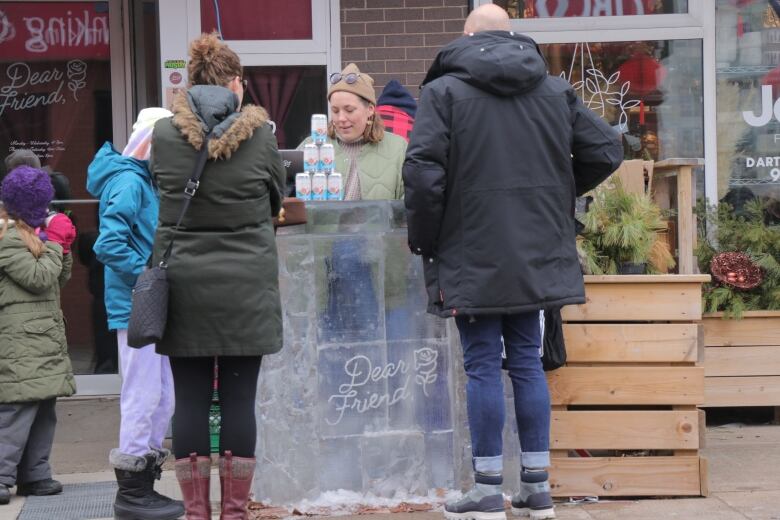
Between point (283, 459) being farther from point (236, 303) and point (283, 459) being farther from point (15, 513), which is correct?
point (15, 513)

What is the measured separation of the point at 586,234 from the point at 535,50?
3.15 feet

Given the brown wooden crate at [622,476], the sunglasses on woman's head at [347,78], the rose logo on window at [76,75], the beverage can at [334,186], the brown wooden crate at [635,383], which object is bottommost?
the brown wooden crate at [622,476]

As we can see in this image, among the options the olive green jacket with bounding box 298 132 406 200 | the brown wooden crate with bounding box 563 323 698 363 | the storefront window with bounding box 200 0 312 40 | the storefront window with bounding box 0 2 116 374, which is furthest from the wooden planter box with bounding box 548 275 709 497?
the storefront window with bounding box 0 2 116 374

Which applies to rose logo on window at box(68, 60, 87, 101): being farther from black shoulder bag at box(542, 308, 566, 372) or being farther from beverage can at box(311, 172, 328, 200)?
black shoulder bag at box(542, 308, 566, 372)

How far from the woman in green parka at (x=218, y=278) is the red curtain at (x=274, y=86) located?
285cm

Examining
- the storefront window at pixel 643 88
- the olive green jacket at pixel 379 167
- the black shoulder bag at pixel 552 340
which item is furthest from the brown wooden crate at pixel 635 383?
the storefront window at pixel 643 88

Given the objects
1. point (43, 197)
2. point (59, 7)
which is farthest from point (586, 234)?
point (59, 7)

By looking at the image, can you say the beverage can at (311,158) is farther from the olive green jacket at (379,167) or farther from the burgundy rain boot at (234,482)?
the burgundy rain boot at (234,482)

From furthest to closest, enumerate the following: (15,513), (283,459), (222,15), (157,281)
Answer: (222,15)
(15,513)
(283,459)
(157,281)

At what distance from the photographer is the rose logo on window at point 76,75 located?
7.73 metres

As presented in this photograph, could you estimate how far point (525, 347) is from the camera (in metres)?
4.38

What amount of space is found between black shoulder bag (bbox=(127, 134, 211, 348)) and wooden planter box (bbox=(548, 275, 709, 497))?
1676 millimetres

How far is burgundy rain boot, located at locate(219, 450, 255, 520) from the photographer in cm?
412

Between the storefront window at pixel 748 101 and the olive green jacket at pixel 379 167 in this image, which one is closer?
the olive green jacket at pixel 379 167
